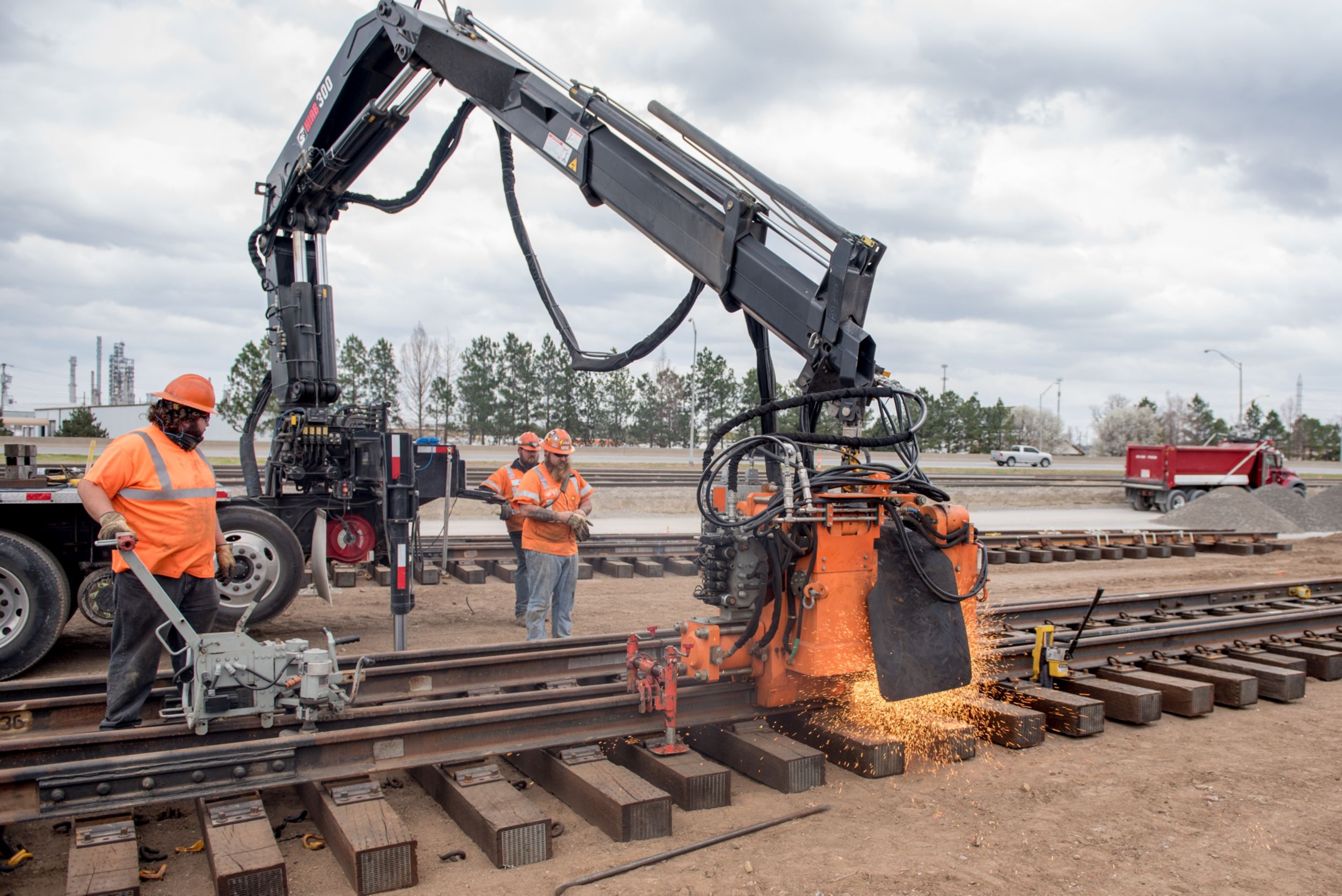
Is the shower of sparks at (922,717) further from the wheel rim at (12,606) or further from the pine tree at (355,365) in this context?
the pine tree at (355,365)

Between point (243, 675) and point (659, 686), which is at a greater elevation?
point (243, 675)

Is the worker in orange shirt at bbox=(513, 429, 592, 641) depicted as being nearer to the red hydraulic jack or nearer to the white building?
the red hydraulic jack

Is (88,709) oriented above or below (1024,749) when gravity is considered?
above

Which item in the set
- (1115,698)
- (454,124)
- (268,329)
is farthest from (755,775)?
(268,329)

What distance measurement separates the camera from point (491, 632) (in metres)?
8.48

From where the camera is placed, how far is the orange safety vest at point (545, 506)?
23.2ft

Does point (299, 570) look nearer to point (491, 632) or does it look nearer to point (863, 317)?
point (491, 632)

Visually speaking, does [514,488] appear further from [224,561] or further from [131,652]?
[131,652]

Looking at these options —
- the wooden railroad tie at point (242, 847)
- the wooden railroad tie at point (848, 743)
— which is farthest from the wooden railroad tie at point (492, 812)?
the wooden railroad tie at point (848, 743)

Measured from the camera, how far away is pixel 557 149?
5598 mm

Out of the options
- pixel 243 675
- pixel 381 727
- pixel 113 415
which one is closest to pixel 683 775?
pixel 381 727

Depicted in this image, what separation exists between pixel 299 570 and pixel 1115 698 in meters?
6.21

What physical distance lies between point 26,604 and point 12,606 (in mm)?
99

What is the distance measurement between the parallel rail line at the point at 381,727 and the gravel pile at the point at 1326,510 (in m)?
18.1
